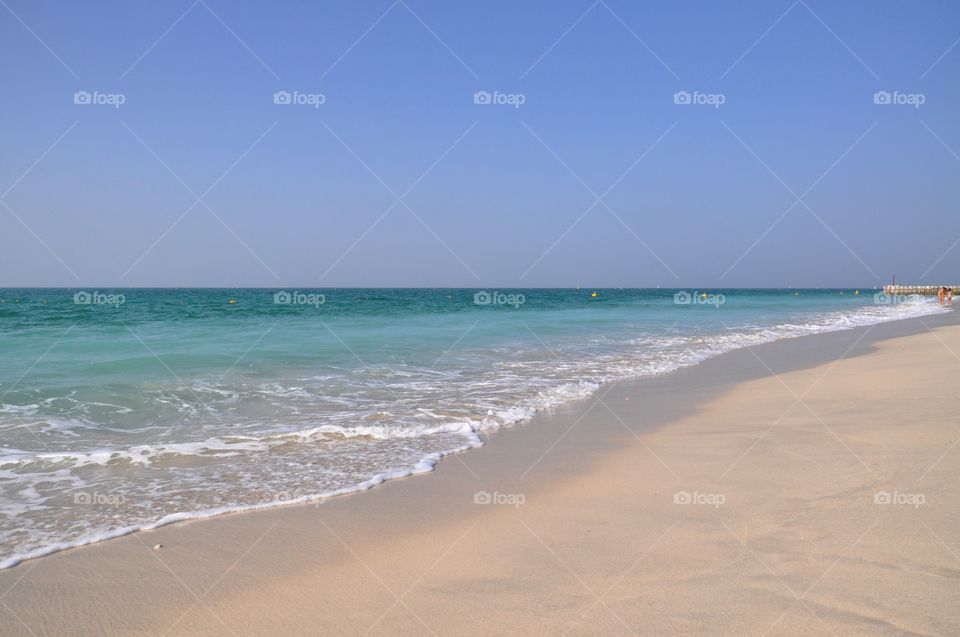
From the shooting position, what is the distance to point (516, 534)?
4086 mm

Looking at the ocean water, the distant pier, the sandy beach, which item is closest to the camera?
the sandy beach

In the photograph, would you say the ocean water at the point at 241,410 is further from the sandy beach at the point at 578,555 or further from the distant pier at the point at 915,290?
the distant pier at the point at 915,290

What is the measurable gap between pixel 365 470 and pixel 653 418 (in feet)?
13.0

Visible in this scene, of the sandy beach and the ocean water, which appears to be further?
the ocean water

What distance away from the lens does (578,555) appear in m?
3.69

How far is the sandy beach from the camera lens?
299 centimetres

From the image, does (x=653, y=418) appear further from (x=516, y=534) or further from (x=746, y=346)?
(x=746, y=346)

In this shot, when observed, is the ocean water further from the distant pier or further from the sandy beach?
the distant pier

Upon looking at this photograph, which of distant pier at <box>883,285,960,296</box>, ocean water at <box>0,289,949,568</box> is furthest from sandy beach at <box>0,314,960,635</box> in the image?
distant pier at <box>883,285,960,296</box>

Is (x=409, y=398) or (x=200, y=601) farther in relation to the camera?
(x=409, y=398)

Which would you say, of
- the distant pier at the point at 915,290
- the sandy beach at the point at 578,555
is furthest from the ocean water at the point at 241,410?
the distant pier at the point at 915,290

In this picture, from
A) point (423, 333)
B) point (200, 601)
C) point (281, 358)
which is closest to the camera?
→ point (200, 601)

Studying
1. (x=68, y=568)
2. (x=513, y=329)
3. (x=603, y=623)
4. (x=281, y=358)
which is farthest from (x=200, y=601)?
(x=513, y=329)

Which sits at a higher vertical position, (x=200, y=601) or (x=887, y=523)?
(x=887, y=523)
